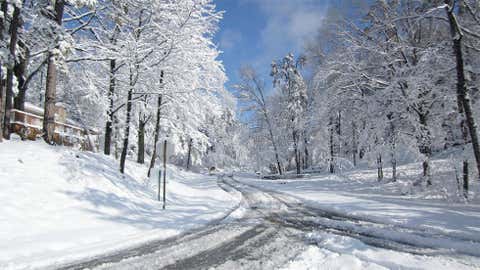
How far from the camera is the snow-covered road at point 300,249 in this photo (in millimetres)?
4766

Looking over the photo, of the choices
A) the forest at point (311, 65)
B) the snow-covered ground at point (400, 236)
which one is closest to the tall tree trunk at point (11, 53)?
the forest at point (311, 65)

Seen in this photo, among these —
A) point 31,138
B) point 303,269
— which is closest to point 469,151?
point 303,269

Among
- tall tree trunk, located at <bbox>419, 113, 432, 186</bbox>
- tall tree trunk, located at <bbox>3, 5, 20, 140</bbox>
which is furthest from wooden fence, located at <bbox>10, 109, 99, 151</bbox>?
tall tree trunk, located at <bbox>419, 113, 432, 186</bbox>

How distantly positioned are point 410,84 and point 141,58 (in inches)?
487

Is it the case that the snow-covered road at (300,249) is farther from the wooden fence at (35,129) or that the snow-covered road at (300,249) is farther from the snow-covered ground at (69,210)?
the wooden fence at (35,129)

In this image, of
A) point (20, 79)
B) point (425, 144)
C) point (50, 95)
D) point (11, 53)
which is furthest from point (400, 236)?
point (20, 79)

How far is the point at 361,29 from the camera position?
50.6 ft

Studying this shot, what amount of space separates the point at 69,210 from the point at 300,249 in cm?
687

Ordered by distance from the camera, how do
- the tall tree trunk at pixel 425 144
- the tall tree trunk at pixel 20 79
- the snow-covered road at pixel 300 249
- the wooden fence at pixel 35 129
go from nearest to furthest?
the snow-covered road at pixel 300 249, the wooden fence at pixel 35 129, the tall tree trunk at pixel 425 144, the tall tree trunk at pixel 20 79

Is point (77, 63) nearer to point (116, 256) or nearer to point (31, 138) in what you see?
point (31, 138)

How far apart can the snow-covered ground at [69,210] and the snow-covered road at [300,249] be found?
2.93 ft

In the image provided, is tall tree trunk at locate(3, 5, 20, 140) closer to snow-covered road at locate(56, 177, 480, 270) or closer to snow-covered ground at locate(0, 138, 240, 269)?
snow-covered ground at locate(0, 138, 240, 269)

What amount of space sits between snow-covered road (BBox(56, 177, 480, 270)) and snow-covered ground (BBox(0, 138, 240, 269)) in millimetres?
892

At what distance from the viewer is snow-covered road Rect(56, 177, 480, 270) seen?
188 inches
